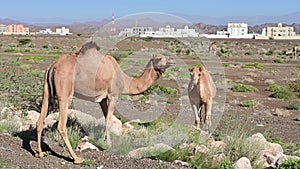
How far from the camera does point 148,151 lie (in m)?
10.1

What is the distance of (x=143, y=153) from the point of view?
398 inches

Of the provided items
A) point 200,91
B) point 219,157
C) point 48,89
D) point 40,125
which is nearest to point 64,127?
point 40,125

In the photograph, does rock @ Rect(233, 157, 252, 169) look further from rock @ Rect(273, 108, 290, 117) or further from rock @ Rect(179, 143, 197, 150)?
rock @ Rect(273, 108, 290, 117)

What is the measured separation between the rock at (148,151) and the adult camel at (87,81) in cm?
63

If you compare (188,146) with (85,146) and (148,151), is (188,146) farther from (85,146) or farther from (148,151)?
(85,146)

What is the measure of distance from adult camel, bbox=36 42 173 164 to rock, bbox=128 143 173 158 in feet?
2.07

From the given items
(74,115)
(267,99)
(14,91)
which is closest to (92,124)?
(74,115)

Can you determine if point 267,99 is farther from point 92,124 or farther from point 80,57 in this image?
point 80,57

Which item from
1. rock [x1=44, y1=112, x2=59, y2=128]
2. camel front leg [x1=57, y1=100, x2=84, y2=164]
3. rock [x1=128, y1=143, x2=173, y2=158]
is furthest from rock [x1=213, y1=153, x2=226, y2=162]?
rock [x1=44, y1=112, x2=59, y2=128]

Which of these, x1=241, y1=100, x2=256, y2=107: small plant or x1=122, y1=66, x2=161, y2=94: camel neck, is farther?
x1=241, y1=100, x2=256, y2=107: small plant

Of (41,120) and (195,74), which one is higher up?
(195,74)

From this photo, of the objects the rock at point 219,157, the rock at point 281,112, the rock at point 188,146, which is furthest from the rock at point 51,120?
the rock at point 281,112

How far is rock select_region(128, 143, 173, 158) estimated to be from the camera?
1006 centimetres

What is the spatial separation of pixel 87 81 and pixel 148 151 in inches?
65.6
